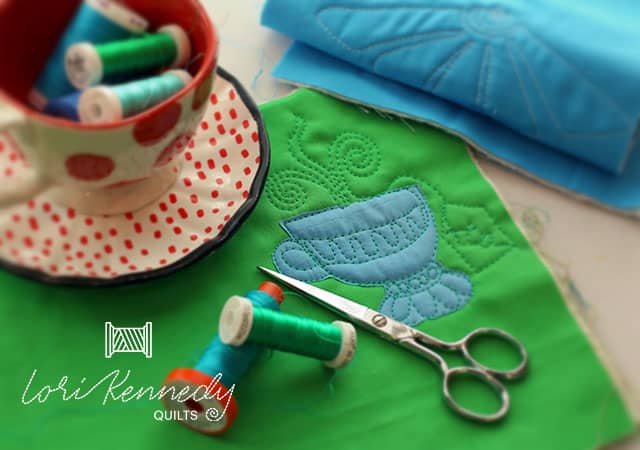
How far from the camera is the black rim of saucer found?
487 millimetres

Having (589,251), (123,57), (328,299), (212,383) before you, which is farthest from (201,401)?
(589,251)

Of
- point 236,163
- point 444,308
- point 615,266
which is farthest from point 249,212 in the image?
point 615,266

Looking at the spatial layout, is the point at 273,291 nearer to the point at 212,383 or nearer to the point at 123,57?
the point at 212,383

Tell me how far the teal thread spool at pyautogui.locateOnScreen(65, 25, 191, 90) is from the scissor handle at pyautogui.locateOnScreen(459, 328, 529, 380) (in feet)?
0.93

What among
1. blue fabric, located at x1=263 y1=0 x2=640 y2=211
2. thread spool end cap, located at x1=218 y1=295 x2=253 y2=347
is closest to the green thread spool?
thread spool end cap, located at x1=218 y1=295 x2=253 y2=347

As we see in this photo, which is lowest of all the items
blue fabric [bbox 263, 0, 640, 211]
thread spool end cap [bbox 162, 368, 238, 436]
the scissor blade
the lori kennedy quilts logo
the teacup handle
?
the lori kennedy quilts logo

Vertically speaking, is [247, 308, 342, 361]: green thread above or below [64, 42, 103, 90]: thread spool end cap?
below

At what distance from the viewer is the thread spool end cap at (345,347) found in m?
0.49

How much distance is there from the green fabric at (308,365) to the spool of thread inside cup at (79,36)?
0.48 feet

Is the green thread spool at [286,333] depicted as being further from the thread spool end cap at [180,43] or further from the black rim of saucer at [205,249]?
the thread spool end cap at [180,43]

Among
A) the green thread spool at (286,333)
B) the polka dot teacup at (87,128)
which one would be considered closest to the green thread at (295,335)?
the green thread spool at (286,333)

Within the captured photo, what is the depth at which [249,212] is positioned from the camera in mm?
540

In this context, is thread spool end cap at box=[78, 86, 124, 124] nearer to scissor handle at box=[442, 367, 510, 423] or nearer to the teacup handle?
the teacup handle

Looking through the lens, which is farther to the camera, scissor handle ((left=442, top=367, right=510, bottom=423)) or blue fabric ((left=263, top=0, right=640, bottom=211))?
blue fabric ((left=263, top=0, right=640, bottom=211))
